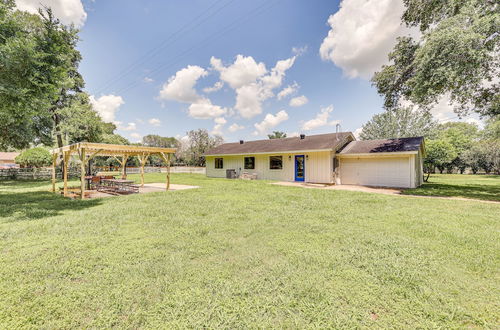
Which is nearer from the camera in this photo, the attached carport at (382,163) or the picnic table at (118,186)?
the picnic table at (118,186)

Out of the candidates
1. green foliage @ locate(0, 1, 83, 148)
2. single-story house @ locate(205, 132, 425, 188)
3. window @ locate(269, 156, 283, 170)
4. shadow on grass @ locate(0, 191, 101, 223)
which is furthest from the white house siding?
green foliage @ locate(0, 1, 83, 148)

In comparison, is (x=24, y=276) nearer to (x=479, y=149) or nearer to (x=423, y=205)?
(x=423, y=205)

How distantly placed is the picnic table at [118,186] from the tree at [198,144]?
27371 mm

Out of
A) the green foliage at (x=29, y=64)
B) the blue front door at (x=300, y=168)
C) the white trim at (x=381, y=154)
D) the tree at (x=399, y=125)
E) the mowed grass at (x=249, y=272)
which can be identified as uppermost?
the tree at (x=399, y=125)

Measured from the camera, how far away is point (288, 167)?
16.3 meters

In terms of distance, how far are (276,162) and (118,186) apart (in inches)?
444

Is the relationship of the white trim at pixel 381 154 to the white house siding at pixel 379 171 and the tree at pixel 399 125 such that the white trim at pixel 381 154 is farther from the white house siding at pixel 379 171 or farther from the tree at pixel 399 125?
the tree at pixel 399 125

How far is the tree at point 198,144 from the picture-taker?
39.8 m

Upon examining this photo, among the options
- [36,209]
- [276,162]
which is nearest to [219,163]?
[276,162]

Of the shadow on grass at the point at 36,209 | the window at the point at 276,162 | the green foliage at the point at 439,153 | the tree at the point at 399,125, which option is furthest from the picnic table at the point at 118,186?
Answer: the tree at the point at 399,125

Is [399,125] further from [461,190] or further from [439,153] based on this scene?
[461,190]

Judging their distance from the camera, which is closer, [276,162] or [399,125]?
[276,162]

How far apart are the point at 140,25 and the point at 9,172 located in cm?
1833

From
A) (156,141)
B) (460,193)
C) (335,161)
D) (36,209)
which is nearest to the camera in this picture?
(36,209)
